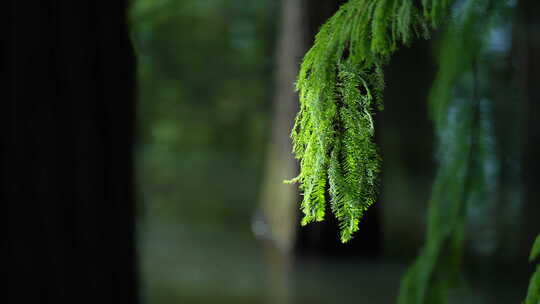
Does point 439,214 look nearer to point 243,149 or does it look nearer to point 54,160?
point 54,160

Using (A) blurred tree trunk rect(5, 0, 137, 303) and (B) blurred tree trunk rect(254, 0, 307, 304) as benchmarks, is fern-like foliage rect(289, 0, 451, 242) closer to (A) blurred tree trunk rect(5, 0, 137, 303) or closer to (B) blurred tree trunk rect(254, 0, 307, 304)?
(A) blurred tree trunk rect(5, 0, 137, 303)

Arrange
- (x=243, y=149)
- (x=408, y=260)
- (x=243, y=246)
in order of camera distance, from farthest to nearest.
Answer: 1. (x=243, y=149)
2. (x=243, y=246)
3. (x=408, y=260)

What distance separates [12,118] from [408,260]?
3703 millimetres

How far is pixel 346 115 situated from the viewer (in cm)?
104

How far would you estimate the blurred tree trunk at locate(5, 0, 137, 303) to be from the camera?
183cm

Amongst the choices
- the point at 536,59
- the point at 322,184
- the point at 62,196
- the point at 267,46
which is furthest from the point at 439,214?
the point at 267,46

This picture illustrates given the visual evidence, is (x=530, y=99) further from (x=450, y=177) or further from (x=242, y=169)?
(x=450, y=177)

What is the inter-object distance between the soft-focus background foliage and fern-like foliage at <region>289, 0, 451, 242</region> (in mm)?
765

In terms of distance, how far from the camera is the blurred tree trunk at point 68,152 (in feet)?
6.02

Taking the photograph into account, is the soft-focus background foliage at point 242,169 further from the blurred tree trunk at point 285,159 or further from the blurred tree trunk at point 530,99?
the blurred tree trunk at point 530,99

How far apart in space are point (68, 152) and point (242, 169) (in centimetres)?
875

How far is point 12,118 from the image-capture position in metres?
1.83

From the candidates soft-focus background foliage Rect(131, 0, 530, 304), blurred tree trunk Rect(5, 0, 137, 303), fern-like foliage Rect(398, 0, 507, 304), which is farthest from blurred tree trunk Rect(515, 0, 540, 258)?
blurred tree trunk Rect(5, 0, 137, 303)

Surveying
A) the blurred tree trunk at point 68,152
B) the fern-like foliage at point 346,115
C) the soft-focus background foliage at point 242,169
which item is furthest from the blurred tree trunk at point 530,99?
the fern-like foliage at point 346,115
